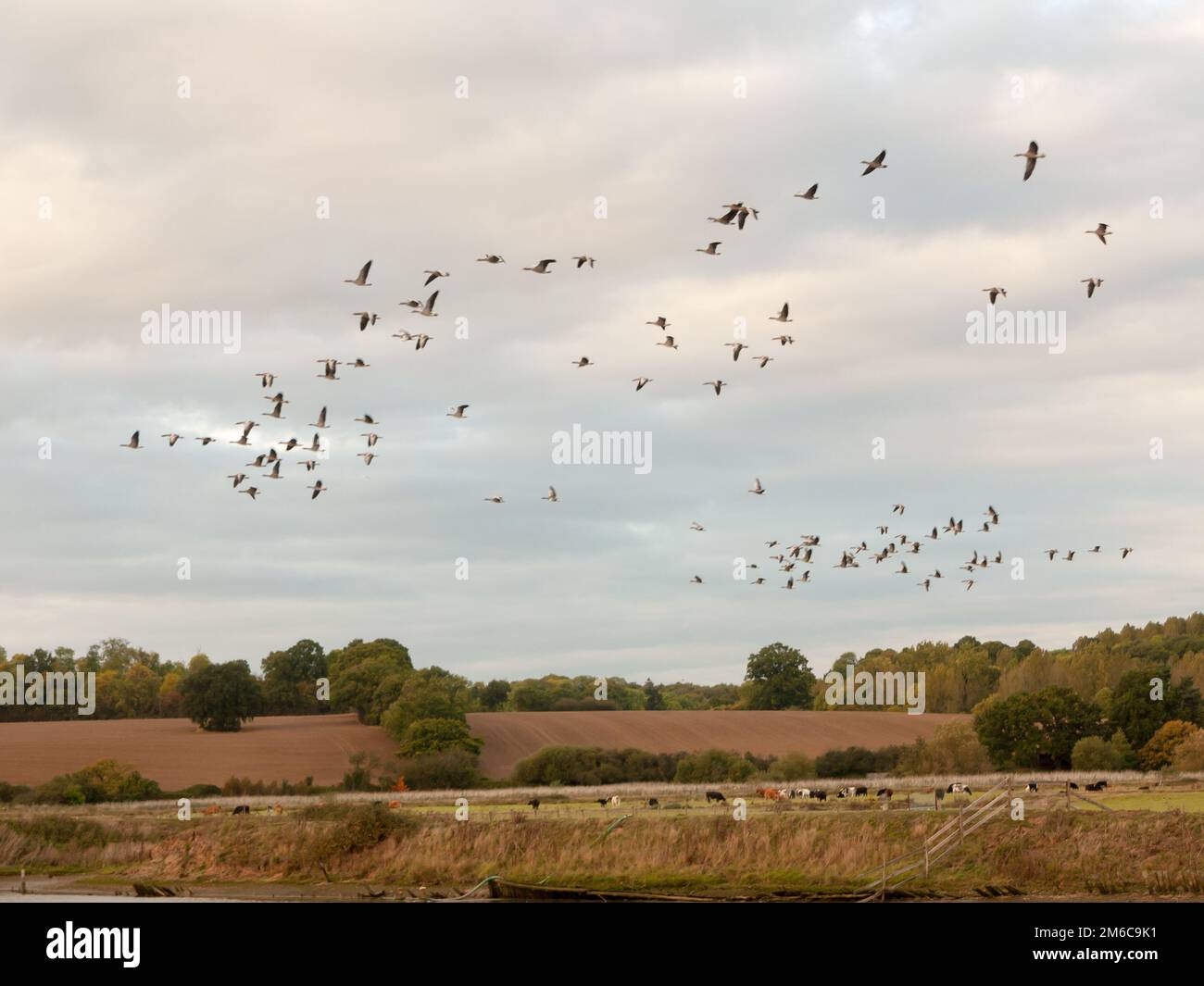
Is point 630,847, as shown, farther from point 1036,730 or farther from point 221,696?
point 221,696

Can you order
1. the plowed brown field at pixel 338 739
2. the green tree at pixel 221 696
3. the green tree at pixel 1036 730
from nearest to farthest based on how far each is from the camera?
the green tree at pixel 1036 730 → the plowed brown field at pixel 338 739 → the green tree at pixel 221 696

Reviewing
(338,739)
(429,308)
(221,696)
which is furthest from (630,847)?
(221,696)

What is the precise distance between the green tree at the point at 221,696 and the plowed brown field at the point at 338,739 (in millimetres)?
1388

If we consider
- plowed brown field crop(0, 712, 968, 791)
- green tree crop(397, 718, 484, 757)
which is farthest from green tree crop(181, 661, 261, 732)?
green tree crop(397, 718, 484, 757)

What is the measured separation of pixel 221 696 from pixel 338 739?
1285cm

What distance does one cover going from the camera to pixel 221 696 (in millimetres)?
117062

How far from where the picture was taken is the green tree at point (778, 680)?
15375cm

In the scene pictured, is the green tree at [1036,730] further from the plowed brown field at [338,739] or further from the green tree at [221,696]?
the green tree at [221,696]

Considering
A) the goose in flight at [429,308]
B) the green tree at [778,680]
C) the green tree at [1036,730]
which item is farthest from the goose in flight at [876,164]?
the green tree at [778,680]

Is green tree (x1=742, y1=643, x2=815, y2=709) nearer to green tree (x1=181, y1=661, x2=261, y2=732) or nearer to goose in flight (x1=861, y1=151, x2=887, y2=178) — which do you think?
green tree (x1=181, y1=661, x2=261, y2=732)

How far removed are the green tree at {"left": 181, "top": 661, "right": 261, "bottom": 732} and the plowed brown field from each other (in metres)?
1.39
